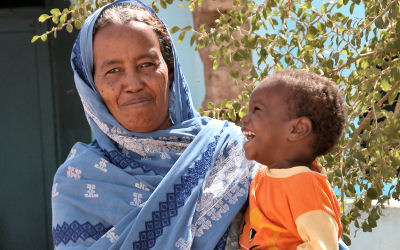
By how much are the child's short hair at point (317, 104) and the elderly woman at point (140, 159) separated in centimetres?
33

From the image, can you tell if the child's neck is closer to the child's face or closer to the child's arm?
the child's face

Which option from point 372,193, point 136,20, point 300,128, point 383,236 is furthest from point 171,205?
point 383,236

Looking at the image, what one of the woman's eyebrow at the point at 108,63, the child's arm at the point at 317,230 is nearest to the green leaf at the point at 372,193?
the child's arm at the point at 317,230

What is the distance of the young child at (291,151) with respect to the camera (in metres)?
1.91

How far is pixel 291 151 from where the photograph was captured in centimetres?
200

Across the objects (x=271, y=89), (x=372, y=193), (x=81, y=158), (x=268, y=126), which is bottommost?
(x=372, y=193)

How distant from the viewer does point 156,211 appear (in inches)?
81.8

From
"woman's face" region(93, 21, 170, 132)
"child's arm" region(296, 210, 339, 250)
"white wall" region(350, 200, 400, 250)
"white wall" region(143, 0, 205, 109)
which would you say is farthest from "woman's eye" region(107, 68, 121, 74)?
"white wall" region(350, 200, 400, 250)

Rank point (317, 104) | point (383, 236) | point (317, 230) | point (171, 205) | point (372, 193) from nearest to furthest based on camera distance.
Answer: point (317, 230), point (317, 104), point (171, 205), point (372, 193), point (383, 236)

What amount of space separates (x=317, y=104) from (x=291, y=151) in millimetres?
157

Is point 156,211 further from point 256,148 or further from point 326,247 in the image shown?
point 326,247

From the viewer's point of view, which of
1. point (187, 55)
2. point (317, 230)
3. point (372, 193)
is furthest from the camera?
point (187, 55)

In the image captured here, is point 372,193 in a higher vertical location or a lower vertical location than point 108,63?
lower

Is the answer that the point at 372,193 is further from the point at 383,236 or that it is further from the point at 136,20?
the point at 383,236
